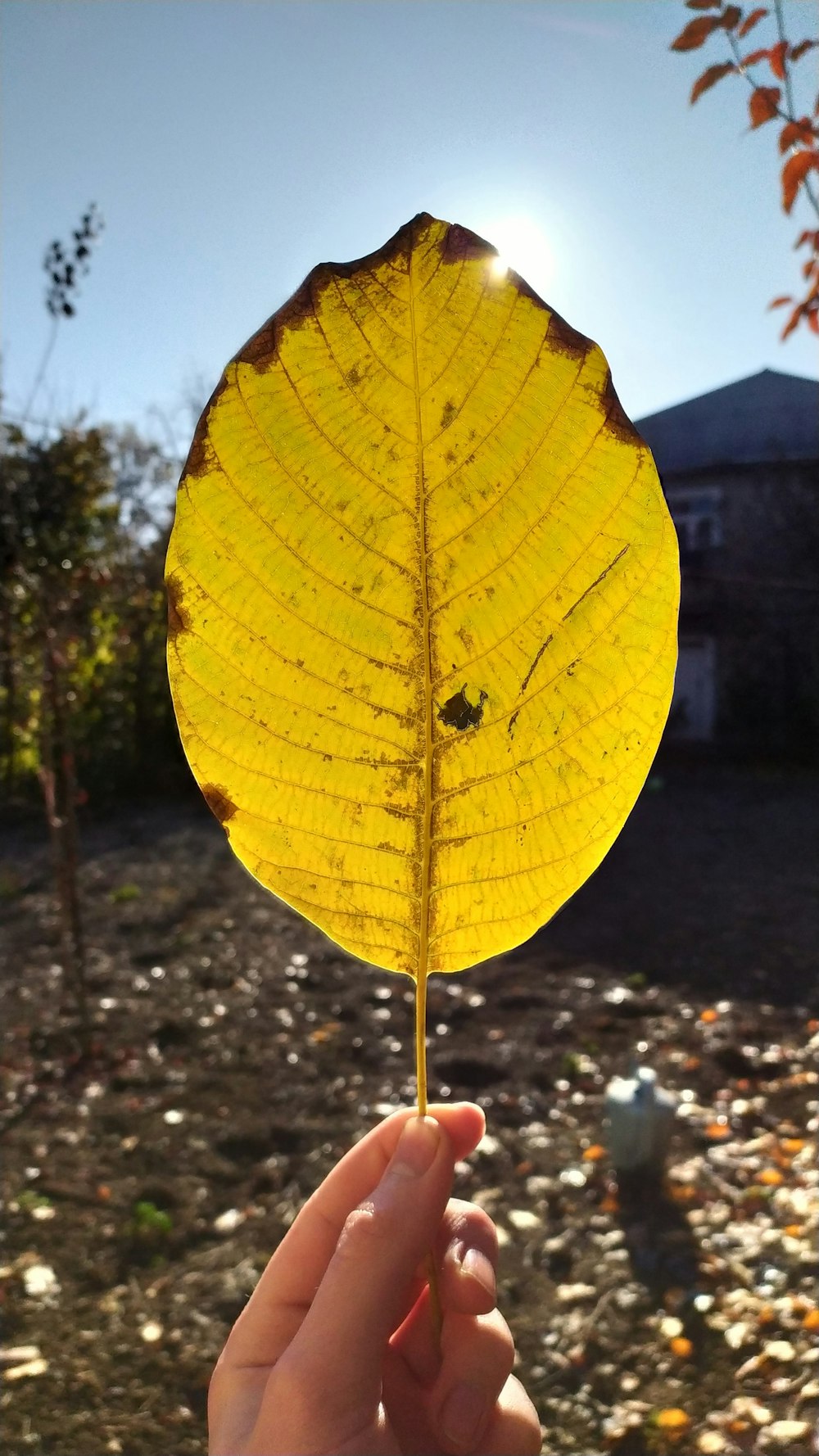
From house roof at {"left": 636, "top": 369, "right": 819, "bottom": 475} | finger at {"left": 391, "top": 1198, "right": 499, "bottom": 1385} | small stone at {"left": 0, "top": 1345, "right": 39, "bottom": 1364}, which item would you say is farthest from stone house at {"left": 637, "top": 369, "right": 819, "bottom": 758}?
finger at {"left": 391, "top": 1198, "right": 499, "bottom": 1385}

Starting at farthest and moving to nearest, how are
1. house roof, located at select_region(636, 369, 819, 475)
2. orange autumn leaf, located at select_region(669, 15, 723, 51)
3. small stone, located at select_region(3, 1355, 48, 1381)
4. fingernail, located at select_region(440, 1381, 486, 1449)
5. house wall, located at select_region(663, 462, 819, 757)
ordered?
house roof, located at select_region(636, 369, 819, 475) → house wall, located at select_region(663, 462, 819, 757) → small stone, located at select_region(3, 1355, 48, 1381) → orange autumn leaf, located at select_region(669, 15, 723, 51) → fingernail, located at select_region(440, 1381, 486, 1449)

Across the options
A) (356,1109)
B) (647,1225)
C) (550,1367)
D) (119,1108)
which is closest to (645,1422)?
(550,1367)

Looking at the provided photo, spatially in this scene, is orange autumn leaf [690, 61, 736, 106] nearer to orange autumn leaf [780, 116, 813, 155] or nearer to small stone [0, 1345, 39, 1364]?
orange autumn leaf [780, 116, 813, 155]

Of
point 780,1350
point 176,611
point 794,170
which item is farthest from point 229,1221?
point 794,170

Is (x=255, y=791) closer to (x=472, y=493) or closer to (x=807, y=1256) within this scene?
(x=472, y=493)

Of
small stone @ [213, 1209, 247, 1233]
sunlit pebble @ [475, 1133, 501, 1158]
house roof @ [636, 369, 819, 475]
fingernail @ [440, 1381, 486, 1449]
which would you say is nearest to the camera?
fingernail @ [440, 1381, 486, 1449]

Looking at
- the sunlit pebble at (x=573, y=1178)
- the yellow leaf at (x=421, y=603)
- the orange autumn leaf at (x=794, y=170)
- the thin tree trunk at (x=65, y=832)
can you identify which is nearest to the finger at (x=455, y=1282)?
the yellow leaf at (x=421, y=603)

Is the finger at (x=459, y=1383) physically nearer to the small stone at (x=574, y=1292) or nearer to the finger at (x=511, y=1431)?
the finger at (x=511, y=1431)
